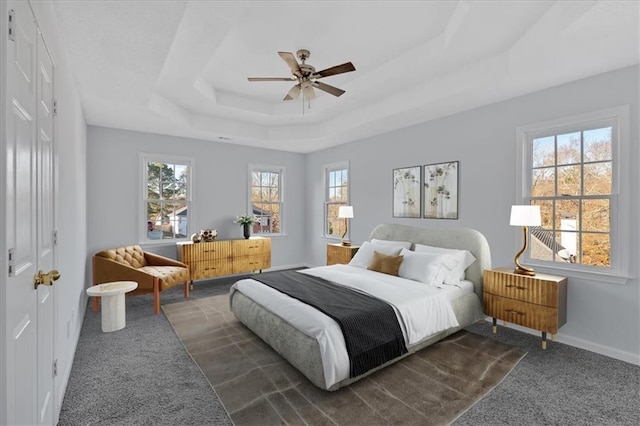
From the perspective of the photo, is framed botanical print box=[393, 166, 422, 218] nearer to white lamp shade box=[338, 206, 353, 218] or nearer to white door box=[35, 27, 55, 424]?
white lamp shade box=[338, 206, 353, 218]

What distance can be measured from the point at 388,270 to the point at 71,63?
12.8ft

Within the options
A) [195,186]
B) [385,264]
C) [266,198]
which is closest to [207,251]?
[195,186]

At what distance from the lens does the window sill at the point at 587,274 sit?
116 inches

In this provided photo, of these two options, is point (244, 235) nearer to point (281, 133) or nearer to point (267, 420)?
point (281, 133)

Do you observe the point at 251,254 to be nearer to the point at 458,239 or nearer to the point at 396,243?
the point at 396,243

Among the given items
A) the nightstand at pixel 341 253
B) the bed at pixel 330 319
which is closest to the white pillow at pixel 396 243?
the bed at pixel 330 319

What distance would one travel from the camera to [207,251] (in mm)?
5461

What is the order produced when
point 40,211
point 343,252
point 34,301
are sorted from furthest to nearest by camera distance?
point 343,252 < point 40,211 < point 34,301

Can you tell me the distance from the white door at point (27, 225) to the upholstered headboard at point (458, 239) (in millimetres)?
3916

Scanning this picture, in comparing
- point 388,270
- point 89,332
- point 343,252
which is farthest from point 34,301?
point 343,252

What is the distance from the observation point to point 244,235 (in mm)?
6090

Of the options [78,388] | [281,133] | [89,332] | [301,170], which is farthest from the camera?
[301,170]

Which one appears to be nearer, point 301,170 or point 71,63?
point 71,63

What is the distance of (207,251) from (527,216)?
469 centimetres
